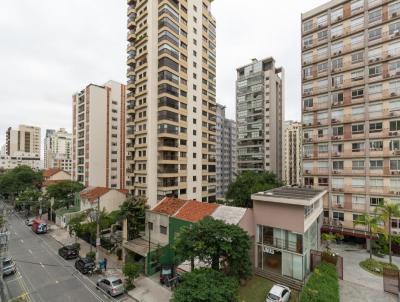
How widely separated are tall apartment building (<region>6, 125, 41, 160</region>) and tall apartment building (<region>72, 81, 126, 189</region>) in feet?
334

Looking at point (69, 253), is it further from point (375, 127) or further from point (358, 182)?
point (375, 127)

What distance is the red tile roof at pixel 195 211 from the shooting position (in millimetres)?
27087

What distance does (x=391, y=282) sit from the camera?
2230 centimetres

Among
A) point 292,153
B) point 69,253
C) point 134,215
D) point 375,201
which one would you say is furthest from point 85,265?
point 292,153

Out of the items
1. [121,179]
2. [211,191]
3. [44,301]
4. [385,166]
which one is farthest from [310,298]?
[121,179]

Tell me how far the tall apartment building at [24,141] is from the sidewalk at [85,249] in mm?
126498

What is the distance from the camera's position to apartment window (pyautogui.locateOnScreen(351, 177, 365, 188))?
3597cm

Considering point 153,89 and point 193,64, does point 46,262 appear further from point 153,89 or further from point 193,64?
point 193,64

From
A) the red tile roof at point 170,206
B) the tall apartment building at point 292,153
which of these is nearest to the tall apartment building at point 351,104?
the red tile roof at point 170,206

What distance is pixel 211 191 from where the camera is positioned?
2156 inches

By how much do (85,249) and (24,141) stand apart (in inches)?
5796

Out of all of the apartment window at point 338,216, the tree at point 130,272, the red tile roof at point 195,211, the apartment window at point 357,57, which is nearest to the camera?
the tree at point 130,272

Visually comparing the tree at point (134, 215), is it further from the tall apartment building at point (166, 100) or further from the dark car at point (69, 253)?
the dark car at point (69, 253)

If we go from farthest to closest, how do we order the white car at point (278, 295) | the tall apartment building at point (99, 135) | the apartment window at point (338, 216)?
the tall apartment building at point (99, 135)
the apartment window at point (338, 216)
the white car at point (278, 295)
